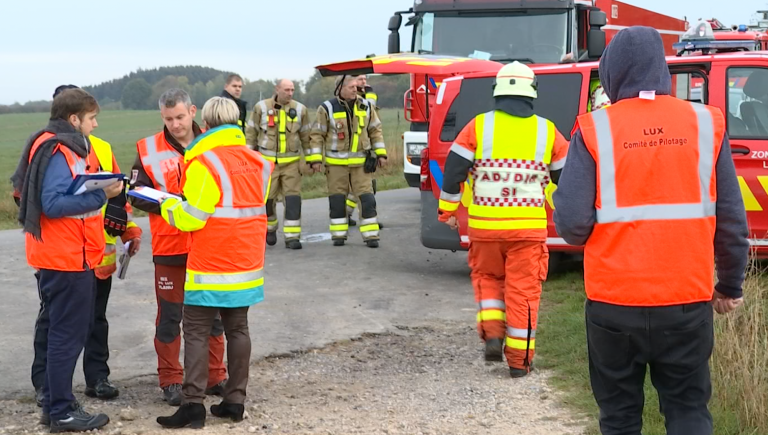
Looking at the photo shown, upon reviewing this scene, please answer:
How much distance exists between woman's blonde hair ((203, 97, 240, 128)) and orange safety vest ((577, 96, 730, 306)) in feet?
7.71

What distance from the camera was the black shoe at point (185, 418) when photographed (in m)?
5.38

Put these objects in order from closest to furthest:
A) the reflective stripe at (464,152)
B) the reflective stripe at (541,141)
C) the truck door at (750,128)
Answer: the reflective stripe at (541,141) < the reflective stripe at (464,152) < the truck door at (750,128)

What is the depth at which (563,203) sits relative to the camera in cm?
374

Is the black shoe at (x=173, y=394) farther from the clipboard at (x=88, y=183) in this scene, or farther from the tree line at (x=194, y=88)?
the tree line at (x=194, y=88)

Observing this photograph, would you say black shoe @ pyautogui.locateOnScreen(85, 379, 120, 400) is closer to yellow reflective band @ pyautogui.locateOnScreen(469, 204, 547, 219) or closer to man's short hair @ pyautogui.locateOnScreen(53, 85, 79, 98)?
man's short hair @ pyautogui.locateOnScreen(53, 85, 79, 98)

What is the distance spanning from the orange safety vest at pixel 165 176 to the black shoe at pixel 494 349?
2.15 m

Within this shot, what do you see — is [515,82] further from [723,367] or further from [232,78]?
[232,78]

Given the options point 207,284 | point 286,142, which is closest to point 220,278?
point 207,284

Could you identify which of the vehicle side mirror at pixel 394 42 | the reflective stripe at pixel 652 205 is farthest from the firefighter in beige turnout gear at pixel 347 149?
the reflective stripe at pixel 652 205

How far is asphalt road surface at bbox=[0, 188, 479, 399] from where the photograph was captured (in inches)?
282

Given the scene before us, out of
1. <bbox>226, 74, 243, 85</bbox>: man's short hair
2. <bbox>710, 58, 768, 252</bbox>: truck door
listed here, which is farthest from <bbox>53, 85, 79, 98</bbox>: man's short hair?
<bbox>226, 74, 243, 85</bbox>: man's short hair

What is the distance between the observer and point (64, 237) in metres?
5.27

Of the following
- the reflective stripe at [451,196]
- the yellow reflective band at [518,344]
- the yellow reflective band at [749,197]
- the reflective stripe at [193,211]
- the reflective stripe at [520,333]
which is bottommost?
the yellow reflective band at [518,344]

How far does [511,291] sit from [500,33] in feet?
21.4
